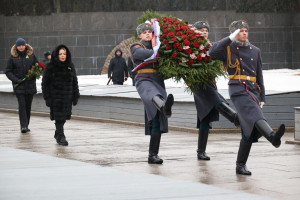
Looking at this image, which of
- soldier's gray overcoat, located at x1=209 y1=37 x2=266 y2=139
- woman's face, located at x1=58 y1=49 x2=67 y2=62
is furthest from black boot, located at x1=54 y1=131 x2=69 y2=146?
soldier's gray overcoat, located at x1=209 y1=37 x2=266 y2=139

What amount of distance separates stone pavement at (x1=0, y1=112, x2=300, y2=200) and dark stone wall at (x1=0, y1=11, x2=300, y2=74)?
2330cm

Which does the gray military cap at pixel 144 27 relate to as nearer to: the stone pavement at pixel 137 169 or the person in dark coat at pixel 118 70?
the stone pavement at pixel 137 169

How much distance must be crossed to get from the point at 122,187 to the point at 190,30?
339 centimetres

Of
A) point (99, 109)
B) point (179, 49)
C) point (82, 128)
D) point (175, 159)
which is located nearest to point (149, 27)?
point (179, 49)

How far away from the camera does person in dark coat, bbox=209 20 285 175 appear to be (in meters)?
9.27

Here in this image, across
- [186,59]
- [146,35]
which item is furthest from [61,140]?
[186,59]

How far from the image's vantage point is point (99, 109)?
18.4 meters

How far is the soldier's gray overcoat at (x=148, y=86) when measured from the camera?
10398 millimetres

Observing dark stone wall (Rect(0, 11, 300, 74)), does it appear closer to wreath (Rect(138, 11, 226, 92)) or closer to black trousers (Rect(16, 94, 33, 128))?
black trousers (Rect(16, 94, 33, 128))

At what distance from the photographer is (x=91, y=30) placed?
38.0 m

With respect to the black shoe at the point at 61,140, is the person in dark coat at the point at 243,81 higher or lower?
higher

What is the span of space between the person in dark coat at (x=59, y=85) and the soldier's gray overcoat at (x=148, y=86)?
9.49ft

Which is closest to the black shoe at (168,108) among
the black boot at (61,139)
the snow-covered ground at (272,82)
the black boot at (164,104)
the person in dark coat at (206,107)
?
the black boot at (164,104)

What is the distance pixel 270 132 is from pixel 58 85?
5235mm
